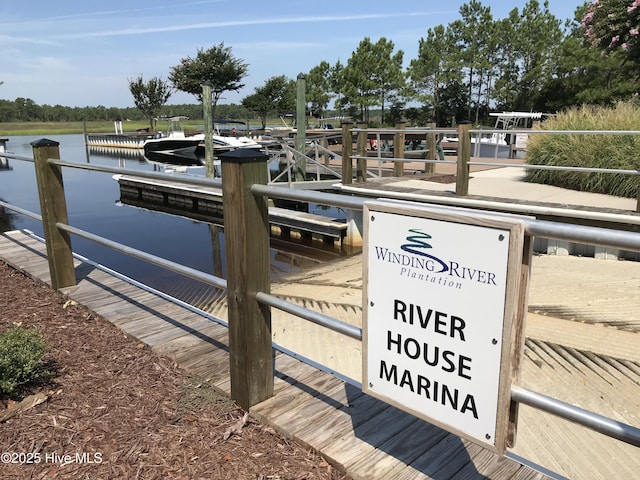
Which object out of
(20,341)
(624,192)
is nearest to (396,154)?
(624,192)

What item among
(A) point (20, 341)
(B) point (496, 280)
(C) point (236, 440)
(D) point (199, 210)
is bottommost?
(D) point (199, 210)

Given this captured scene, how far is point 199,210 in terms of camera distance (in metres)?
16.2

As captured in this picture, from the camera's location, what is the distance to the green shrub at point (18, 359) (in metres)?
2.40

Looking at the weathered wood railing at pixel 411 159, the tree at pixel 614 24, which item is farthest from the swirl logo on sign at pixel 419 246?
the tree at pixel 614 24

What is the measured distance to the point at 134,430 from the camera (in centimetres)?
227

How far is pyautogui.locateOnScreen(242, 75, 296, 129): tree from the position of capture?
5747cm

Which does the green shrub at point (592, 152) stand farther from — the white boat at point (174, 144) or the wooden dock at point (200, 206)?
the white boat at point (174, 144)

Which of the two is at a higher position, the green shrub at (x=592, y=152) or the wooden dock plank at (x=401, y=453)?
the green shrub at (x=592, y=152)

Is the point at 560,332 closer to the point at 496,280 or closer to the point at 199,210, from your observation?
the point at 496,280

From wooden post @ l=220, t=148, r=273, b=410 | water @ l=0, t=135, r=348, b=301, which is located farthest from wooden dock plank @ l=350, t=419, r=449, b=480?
water @ l=0, t=135, r=348, b=301

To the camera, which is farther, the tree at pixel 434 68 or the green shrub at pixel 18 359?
the tree at pixel 434 68

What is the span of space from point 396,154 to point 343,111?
46633mm

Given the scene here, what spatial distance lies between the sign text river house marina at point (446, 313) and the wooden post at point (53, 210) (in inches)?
126

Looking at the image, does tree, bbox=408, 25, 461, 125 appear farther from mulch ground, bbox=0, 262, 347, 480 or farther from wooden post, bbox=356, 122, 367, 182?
mulch ground, bbox=0, 262, 347, 480
